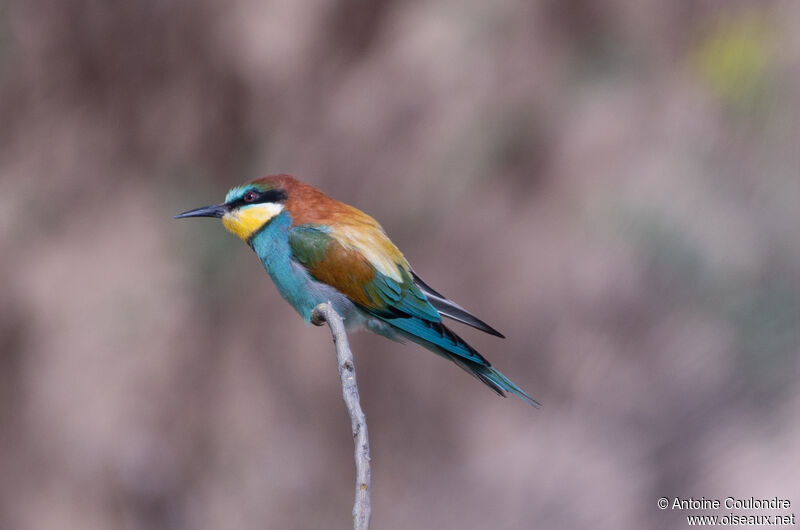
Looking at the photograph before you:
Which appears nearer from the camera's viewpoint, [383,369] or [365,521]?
[365,521]

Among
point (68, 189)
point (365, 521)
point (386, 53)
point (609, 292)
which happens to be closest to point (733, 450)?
point (609, 292)

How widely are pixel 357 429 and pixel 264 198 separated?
42 cm

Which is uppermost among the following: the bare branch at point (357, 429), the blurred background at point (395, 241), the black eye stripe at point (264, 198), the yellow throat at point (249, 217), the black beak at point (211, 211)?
the black beak at point (211, 211)

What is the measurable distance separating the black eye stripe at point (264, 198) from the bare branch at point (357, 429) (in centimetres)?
21

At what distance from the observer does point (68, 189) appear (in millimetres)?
3254

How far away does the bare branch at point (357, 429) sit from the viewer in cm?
69

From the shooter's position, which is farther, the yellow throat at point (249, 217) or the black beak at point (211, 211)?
the yellow throat at point (249, 217)

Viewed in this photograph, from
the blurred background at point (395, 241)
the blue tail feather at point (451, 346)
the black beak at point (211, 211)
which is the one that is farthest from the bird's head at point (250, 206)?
the blurred background at point (395, 241)

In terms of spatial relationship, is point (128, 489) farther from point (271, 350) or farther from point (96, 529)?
point (271, 350)

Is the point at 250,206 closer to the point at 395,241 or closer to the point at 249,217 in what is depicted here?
the point at 249,217

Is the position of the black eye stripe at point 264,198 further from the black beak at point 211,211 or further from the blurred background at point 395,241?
the blurred background at point 395,241

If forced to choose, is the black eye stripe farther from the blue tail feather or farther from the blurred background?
the blurred background

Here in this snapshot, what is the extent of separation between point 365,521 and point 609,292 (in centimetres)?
279

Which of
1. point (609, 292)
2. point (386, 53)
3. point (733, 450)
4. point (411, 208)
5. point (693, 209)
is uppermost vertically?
point (386, 53)
